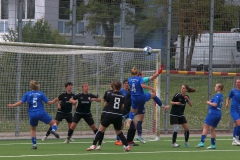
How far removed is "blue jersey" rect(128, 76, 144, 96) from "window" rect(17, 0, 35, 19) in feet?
20.6

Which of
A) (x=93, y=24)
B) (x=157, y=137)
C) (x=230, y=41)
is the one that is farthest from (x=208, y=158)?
(x=230, y=41)

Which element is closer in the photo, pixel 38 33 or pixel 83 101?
pixel 83 101

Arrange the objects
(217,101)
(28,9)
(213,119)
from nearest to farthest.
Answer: (217,101) < (213,119) < (28,9)

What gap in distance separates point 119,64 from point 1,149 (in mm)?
5877

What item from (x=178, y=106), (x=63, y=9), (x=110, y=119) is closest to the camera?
(x=110, y=119)

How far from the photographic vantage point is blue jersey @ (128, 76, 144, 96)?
16.0 meters

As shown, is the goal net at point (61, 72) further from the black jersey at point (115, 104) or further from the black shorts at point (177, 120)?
the black jersey at point (115, 104)

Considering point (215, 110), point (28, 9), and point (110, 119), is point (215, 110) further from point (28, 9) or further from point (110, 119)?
point (28, 9)

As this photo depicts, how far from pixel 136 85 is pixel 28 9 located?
733cm

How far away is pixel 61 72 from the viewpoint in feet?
62.6

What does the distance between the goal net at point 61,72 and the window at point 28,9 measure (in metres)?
2.65

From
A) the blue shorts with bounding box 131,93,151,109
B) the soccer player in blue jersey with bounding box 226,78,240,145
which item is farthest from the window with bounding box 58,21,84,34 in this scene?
the soccer player in blue jersey with bounding box 226,78,240,145

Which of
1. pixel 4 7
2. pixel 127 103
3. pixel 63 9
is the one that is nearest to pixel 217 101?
pixel 127 103

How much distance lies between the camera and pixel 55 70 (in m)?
19.0
